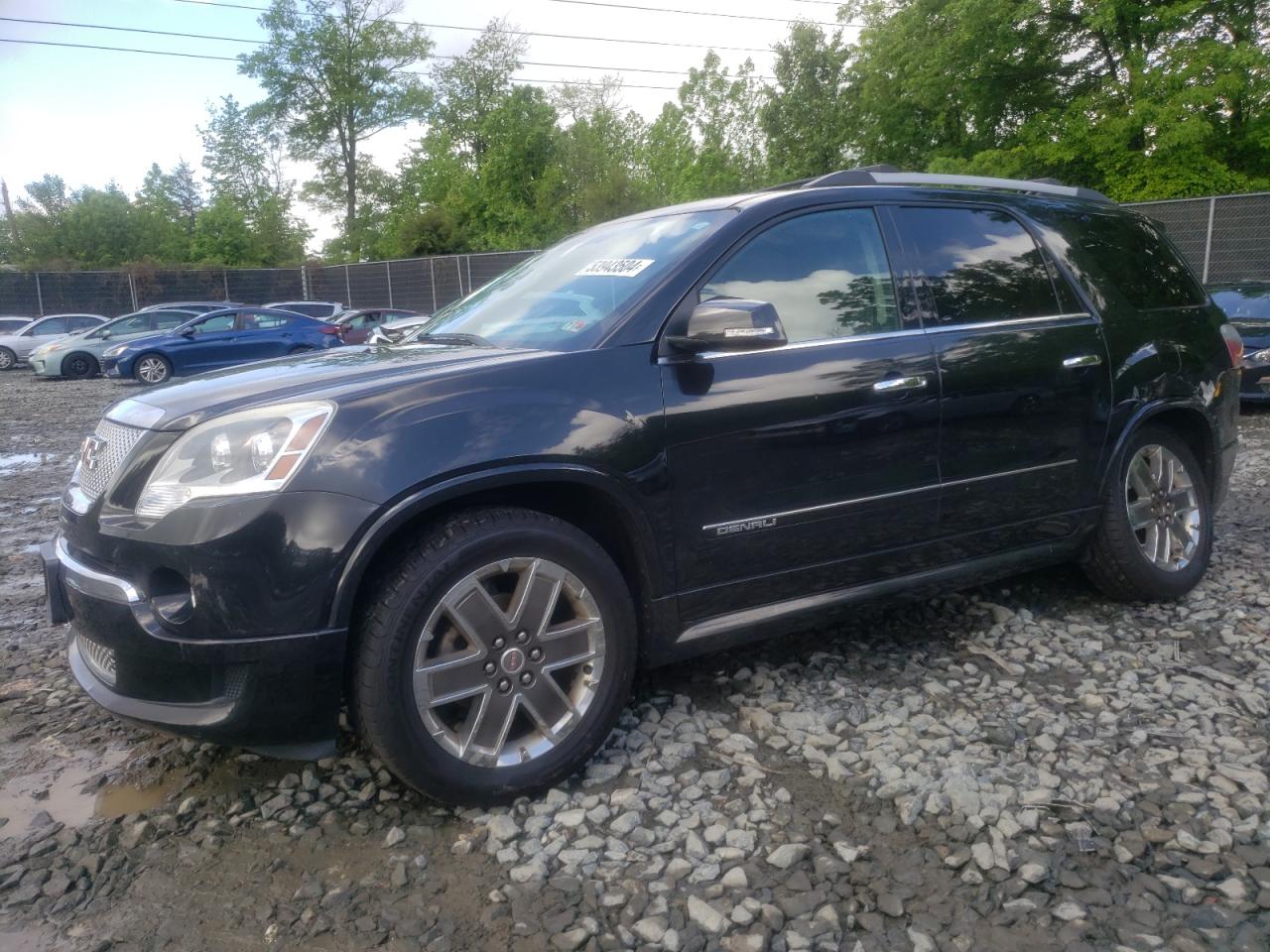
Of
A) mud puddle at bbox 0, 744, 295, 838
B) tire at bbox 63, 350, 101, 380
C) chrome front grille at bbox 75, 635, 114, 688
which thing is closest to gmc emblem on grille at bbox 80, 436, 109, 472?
chrome front grille at bbox 75, 635, 114, 688

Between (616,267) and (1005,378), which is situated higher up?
(616,267)

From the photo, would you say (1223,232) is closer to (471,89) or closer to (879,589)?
(879,589)

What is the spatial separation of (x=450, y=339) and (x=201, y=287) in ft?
117

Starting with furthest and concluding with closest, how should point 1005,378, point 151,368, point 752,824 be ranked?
point 151,368 < point 1005,378 < point 752,824

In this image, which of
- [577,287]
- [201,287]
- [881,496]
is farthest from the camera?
[201,287]

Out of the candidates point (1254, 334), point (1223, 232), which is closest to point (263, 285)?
point (1223, 232)

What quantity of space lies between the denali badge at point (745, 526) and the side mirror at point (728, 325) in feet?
1.82

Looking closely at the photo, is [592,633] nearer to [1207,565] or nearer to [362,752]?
[362,752]

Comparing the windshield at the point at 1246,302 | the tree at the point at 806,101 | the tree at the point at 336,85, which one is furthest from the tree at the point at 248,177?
the windshield at the point at 1246,302

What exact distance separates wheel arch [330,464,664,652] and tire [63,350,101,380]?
22.6 m

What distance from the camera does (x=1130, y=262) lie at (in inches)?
174

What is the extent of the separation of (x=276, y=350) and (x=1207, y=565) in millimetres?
17423

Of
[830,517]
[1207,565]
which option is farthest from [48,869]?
[1207,565]

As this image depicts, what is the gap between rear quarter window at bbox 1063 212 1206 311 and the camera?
167 inches
